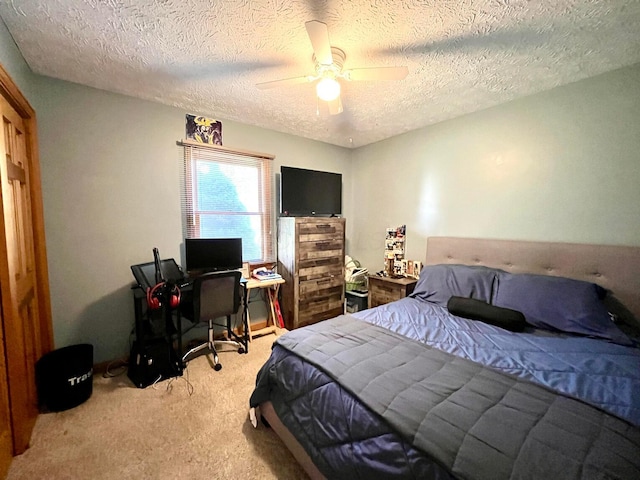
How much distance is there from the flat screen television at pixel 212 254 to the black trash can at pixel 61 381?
1098 millimetres

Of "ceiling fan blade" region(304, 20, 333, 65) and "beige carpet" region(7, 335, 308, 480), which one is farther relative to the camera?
"beige carpet" region(7, 335, 308, 480)

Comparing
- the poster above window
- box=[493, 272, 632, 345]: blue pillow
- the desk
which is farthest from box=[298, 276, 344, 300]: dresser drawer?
the poster above window

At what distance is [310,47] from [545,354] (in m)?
2.42

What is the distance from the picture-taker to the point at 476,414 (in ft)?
3.34

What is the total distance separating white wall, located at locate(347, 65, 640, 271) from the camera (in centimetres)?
202

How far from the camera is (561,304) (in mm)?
1904

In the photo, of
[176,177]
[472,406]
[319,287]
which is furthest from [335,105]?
[319,287]

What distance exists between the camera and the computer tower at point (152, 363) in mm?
2195

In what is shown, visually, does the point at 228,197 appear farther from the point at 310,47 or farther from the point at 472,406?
the point at 472,406

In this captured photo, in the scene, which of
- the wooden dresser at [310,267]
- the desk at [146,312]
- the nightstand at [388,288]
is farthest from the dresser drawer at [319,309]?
the desk at [146,312]

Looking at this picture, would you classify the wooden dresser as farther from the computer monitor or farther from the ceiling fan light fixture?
the ceiling fan light fixture

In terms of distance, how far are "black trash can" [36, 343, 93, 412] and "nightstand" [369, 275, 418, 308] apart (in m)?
2.84

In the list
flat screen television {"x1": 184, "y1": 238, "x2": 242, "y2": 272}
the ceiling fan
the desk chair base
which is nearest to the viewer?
the ceiling fan

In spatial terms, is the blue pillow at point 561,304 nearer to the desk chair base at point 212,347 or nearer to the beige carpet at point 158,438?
the beige carpet at point 158,438
